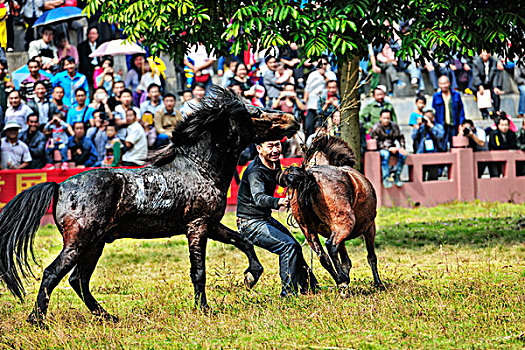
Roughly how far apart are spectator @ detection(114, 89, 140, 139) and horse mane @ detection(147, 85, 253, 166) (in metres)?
8.01

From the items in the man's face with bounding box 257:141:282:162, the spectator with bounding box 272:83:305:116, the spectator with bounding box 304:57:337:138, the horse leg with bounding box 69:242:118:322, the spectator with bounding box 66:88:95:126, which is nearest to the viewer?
the horse leg with bounding box 69:242:118:322

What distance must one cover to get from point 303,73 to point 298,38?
8453mm

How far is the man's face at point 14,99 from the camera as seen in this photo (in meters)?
15.4

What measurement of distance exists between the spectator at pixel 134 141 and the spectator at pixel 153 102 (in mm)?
735

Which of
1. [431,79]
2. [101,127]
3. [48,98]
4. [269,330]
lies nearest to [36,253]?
[101,127]

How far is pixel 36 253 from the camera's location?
39.0 feet

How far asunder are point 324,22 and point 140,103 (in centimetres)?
773

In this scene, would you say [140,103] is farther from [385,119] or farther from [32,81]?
[385,119]

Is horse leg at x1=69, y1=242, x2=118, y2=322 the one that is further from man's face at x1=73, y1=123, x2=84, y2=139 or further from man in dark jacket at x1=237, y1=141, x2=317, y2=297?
man's face at x1=73, y1=123, x2=84, y2=139

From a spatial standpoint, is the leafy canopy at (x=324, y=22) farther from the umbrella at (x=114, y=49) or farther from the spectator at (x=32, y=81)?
the umbrella at (x=114, y=49)

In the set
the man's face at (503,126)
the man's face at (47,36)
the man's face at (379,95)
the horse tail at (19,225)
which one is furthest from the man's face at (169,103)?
the horse tail at (19,225)

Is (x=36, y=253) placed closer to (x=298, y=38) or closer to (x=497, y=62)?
(x=298, y=38)

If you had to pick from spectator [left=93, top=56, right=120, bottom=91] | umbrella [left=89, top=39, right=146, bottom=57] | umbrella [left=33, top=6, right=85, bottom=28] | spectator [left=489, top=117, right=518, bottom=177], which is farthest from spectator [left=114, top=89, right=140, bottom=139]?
spectator [left=489, top=117, right=518, bottom=177]

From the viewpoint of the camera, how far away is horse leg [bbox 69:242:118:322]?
7.09 meters
